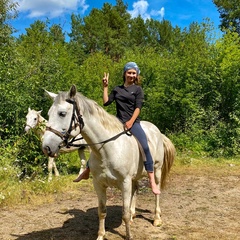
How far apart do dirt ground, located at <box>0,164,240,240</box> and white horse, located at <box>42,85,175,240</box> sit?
602 mm

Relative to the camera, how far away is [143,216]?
500 centimetres

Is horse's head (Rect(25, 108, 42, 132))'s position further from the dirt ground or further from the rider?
the rider

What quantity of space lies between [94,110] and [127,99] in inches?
26.3

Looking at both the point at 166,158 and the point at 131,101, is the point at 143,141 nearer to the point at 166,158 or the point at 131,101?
the point at 131,101

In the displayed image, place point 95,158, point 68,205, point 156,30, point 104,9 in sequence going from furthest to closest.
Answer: point 156,30, point 104,9, point 68,205, point 95,158

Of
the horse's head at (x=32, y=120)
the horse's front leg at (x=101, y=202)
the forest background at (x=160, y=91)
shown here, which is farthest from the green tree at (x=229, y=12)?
the horse's front leg at (x=101, y=202)

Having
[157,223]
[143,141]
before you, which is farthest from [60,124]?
[157,223]

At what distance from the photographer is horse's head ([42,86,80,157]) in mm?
2938

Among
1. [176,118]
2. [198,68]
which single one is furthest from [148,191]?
[198,68]

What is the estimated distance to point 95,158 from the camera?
3641 mm

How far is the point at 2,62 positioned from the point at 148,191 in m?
5.10

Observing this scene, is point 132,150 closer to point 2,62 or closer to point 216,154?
point 2,62

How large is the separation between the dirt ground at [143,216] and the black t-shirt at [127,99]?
1.71 meters

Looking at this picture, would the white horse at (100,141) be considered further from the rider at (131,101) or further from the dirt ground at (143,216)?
the dirt ground at (143,216)
